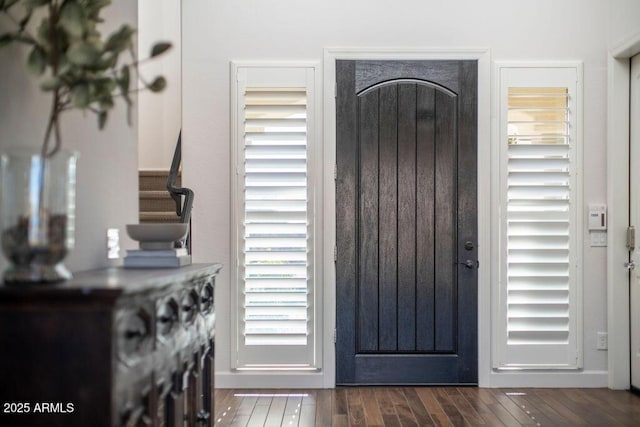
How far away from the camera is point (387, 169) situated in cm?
449

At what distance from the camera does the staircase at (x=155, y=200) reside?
5191mm

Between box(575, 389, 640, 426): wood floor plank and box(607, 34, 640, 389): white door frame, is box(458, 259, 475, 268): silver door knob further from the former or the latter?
box(575, 389, 640, 426): wood floor plank

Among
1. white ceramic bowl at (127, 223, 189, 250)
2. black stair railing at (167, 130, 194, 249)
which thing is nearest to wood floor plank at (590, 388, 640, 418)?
black stair railing at (167, 130, 194, 249)

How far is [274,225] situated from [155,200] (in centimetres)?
143

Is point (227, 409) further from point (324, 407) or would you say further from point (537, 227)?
point (537, 227)

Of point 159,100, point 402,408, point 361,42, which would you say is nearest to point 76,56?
point 402,408

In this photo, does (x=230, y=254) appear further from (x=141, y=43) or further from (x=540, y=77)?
(x=141, y=43)

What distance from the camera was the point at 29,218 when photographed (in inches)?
60.8

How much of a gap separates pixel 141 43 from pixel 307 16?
10.0 ft

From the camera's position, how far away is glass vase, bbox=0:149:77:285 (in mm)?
1535

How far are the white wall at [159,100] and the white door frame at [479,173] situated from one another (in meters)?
2.76

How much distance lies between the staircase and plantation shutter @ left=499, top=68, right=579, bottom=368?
258cm

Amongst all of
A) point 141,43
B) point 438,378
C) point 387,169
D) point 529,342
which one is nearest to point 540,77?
point 387,169

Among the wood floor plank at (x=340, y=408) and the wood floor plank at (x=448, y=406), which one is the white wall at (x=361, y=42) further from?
the wood floor plank at (x=340, y=408)
